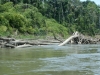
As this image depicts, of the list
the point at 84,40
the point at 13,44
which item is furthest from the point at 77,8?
the point at 13,44

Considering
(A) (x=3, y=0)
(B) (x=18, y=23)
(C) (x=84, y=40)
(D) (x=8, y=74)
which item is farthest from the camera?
(A) (x=3, y=0)

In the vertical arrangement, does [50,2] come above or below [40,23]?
above

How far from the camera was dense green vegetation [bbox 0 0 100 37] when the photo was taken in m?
53.5

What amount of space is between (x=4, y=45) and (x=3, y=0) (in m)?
40.0

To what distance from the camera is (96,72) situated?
38.6 ft

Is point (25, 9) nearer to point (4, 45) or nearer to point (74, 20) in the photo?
point (74, 20)

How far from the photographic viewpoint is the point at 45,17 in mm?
75688

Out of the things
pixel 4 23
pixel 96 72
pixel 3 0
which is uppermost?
pixel 3 0

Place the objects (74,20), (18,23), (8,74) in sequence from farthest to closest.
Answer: (74,20), (18,23), (8,74)

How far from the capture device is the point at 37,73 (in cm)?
1161

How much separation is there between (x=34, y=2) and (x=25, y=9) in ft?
37.7

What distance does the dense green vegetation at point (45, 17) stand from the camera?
53.5 meters

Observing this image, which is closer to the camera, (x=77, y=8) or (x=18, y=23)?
(x=18, y=23)

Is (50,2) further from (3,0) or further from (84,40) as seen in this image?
(84,40)
